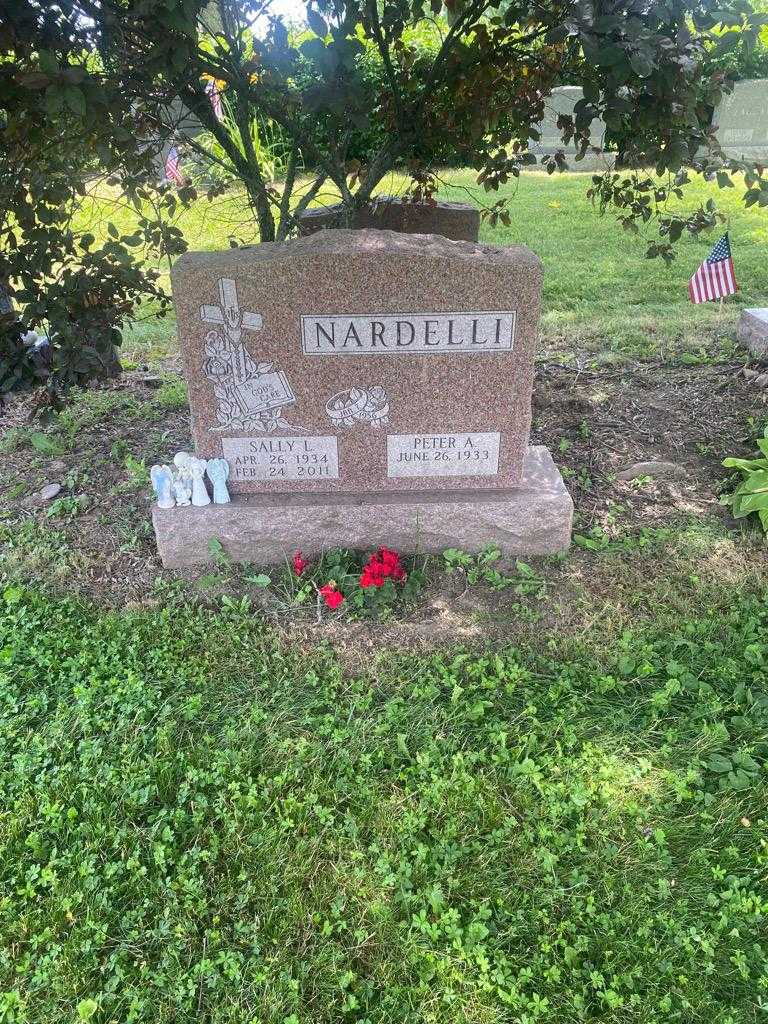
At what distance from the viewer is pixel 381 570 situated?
312 centimetres

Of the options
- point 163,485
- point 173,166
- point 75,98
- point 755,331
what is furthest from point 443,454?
point 173,166

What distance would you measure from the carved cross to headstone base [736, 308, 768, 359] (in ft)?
11.3

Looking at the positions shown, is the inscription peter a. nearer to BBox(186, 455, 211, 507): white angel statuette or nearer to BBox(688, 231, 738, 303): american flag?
BBox(186, 455, 211, 507): white angel statuette

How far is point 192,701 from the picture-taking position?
2.62 metres

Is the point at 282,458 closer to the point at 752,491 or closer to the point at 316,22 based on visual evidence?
the point at 316,22

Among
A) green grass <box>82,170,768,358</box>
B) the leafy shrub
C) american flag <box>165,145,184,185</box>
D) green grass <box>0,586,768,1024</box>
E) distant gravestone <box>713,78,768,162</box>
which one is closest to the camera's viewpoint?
green grass <box>0,586,768,1024</box>

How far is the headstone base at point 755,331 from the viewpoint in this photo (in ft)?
16.0

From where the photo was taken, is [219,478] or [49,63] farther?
[219,478]

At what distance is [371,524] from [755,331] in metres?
3.21

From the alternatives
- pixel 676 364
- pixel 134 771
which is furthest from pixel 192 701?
pixel 676 364

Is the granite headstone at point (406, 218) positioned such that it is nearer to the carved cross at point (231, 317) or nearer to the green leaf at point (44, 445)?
the carved cross at point (231, 317)

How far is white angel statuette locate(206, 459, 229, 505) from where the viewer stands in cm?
326

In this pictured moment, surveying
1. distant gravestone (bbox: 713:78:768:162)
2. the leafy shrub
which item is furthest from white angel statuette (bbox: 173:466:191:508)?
distant gravestone (bbox: 713:78:768:162)

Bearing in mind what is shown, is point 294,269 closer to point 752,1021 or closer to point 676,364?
point 752,1021
